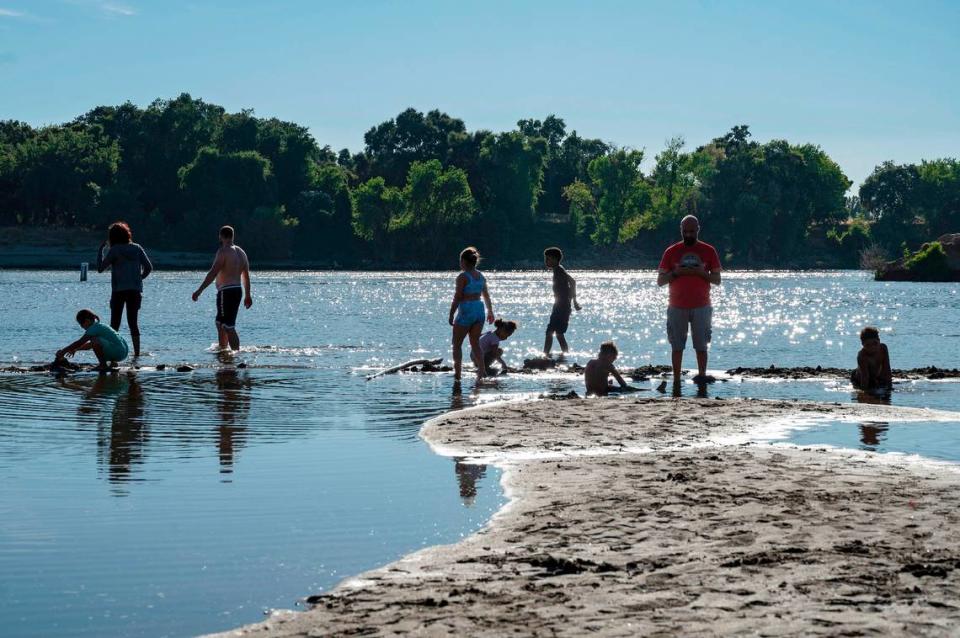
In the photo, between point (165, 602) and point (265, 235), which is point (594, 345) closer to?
point (165, 602)

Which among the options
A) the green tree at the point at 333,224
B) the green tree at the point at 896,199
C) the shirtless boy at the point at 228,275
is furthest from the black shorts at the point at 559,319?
the green tree at the point at 896,199

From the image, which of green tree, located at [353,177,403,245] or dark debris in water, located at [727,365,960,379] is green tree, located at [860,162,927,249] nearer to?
green tree, located at [353,177,403,245]

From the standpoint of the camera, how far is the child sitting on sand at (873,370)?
15.5m

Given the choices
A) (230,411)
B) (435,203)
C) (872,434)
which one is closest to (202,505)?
(230,411)

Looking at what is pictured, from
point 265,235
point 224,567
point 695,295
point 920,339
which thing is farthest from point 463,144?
point 224,567

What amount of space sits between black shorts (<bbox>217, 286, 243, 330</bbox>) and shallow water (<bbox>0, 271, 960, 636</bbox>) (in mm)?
728

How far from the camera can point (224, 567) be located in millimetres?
6148

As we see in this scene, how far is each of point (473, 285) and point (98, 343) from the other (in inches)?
213

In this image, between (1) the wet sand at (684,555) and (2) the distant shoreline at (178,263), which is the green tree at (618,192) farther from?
(1) the wet sand at (684,555)

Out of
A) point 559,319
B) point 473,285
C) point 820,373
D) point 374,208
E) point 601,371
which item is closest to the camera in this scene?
point 601,371

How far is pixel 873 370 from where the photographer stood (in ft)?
51.2

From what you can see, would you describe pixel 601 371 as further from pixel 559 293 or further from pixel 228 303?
pixel 228 303

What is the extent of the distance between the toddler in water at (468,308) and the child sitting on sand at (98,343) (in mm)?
4865

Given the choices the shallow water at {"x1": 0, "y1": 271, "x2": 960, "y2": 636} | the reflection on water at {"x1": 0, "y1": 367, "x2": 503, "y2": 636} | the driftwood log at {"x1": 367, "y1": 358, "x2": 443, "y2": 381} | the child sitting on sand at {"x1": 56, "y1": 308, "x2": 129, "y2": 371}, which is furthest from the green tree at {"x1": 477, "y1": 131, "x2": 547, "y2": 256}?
the reflection on water at {"x1": 0, "y1": 367, "x2": 503, "y2": 636}
